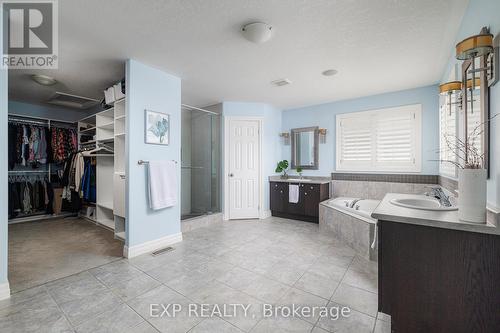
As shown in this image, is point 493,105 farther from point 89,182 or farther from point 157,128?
point 89,182

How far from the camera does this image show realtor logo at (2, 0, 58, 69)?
5.85 feet

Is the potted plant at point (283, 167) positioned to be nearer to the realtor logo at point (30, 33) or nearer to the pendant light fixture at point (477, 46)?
the pendant light fixture at point (477, 46)

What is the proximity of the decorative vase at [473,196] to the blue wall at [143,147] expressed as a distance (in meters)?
3.01

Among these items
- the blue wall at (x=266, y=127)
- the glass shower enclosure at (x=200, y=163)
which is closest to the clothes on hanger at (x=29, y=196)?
the glass shower enclosure at (x=200, y=163)

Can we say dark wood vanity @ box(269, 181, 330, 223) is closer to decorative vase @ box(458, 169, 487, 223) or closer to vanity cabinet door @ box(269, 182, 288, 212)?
vanity cabinet door @ box(269, 182, 288, 212)

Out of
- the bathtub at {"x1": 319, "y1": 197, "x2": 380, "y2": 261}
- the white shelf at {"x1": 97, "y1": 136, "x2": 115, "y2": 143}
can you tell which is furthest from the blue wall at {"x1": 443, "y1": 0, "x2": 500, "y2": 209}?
the white shelf at {"x1": 97, "y1": 136, "x2": 115, "y2": 143}

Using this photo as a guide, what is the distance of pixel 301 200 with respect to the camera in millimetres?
4297

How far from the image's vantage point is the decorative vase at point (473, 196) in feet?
3.68

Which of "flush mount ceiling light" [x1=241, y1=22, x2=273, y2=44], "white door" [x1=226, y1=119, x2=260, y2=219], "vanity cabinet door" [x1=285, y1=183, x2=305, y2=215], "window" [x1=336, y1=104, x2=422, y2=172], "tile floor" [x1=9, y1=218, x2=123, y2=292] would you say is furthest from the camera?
"white door" [x1=226, y1=119, x2=260, y2=219]

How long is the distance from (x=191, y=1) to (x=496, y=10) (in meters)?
1.99

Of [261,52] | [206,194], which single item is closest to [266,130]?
[206,194]

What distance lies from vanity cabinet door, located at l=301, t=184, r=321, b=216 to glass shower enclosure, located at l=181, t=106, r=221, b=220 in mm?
1770

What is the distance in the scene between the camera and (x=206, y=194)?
4680 mm

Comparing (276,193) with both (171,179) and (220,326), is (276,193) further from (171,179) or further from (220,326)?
(220,326)
